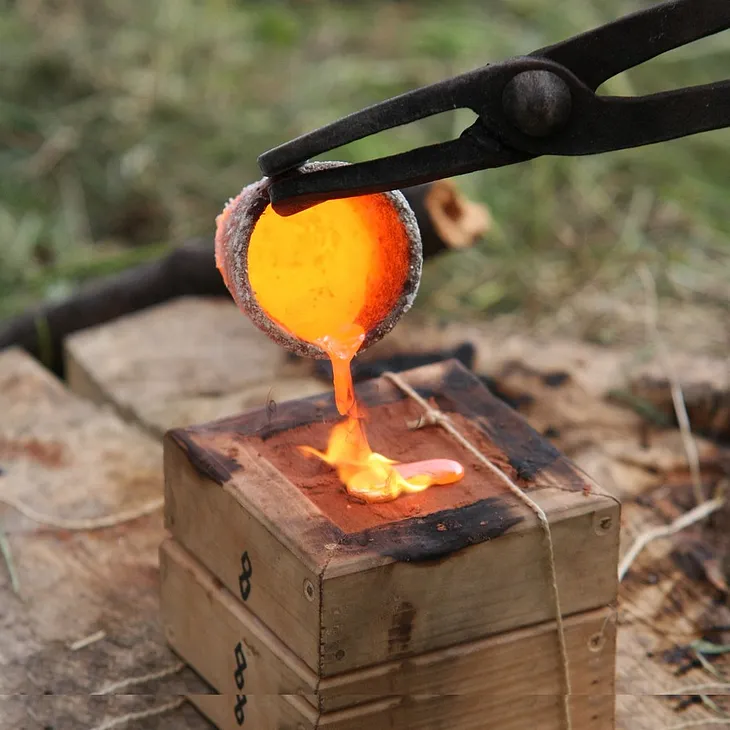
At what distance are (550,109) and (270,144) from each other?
2722 mm

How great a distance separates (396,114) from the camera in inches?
62.5

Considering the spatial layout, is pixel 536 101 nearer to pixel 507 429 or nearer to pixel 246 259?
pixel 246 259

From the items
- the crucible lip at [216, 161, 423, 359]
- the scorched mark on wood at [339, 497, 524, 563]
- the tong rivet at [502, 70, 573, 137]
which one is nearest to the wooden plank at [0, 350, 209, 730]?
the scorched mark on wood at [339, 497, 524, 563]

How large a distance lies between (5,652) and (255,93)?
9.50 feet

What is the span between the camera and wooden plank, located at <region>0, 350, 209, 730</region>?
2.00 meters

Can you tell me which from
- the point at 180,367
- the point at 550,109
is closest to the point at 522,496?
the point at 550,109

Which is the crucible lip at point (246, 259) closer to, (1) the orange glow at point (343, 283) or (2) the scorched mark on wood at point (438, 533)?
(1) the orange glow at point (343, 283)

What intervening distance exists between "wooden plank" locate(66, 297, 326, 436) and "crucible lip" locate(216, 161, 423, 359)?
0.94m

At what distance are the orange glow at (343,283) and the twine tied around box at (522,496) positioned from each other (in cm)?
6

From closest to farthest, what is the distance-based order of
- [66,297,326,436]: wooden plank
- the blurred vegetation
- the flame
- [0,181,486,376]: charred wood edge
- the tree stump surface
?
the flame
the tree stump surface
[66,297,326,436]: wooden plank
[0,181,486,376]: charred wood edge
the blurred vegetation

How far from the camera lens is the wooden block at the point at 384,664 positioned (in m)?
1.70

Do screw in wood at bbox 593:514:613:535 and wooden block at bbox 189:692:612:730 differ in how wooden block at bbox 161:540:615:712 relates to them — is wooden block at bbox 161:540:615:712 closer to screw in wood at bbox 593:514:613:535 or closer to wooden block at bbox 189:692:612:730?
wooden block at bbox 189:692:612:730

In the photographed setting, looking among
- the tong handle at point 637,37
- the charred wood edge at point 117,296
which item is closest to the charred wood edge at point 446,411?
the tong handle at point 637,37

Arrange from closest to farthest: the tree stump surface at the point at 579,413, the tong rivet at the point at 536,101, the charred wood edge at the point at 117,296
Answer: the tong rivet at the point at 536,101 < the tree stump surface at the point at 579,413 < the charred wood edge at the point at 117,296
